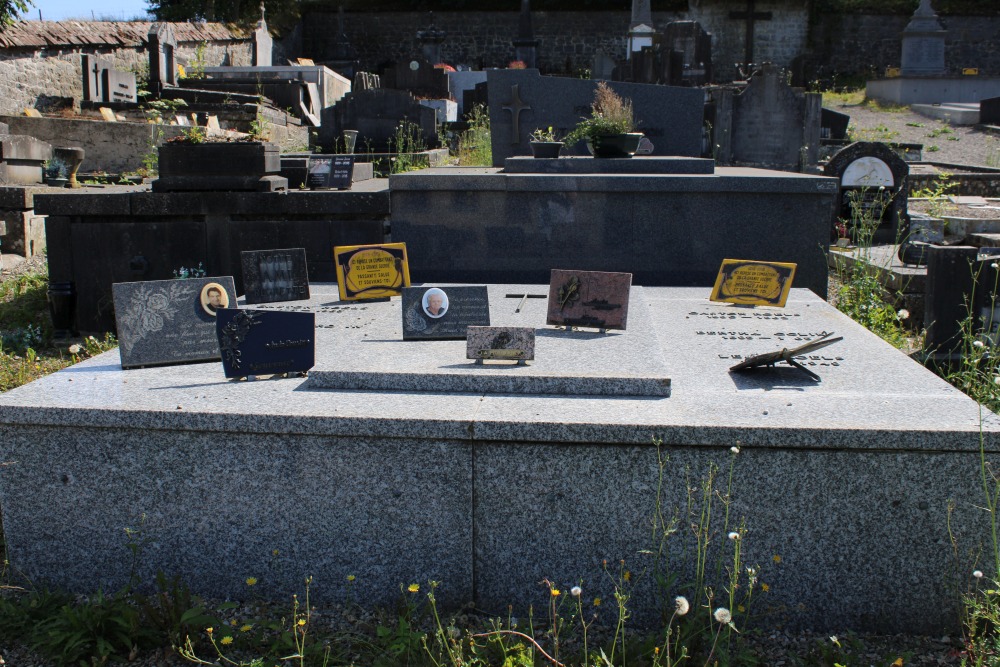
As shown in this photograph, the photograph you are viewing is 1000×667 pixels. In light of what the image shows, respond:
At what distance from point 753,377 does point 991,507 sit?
3.18 feet

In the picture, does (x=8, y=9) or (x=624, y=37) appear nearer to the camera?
(x=8, y=9)

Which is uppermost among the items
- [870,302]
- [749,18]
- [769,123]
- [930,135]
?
[749,18]

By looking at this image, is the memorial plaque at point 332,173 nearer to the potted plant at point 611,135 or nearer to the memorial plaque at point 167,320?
the potted plant at point 611,135

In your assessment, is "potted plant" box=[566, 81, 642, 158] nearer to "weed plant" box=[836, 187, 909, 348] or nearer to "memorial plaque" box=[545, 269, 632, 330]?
"weed plant" box=[836, 187, 909, 348]

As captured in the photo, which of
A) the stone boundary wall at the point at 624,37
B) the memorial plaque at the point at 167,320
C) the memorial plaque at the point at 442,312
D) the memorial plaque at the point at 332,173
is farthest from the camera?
the stone boundary wall at the point at 624,37

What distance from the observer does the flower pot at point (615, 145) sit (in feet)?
23.0

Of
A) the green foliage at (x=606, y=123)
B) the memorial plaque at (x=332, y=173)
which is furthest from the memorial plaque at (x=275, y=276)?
the green foliage at (x=606, y=123)

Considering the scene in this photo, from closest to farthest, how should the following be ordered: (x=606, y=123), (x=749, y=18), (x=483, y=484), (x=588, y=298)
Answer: (x=483, y=484) < (x=588, y=298) < (x=606, y=123) < (x=749, y=18)

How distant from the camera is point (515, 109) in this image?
9039 mm

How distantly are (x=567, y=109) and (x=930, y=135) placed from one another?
47.4ft

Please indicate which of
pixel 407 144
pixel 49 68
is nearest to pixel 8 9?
pixel 49 68

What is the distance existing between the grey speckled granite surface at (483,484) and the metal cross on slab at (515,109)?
5948 mm

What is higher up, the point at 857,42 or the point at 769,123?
the point at 857,42

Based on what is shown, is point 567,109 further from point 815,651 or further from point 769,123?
point 815,651
